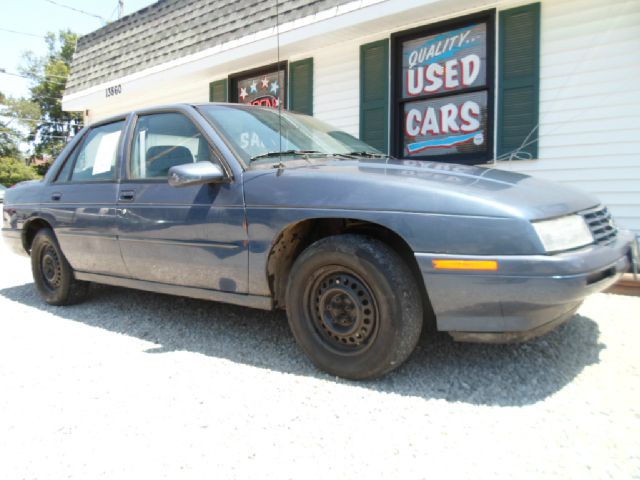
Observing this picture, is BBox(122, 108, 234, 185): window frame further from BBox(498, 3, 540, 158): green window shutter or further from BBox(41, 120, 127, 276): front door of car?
BBox(498, 3, 540, 158): green window shutter

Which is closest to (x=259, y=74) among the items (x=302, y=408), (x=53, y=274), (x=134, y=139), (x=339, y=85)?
(x=339, y=85)

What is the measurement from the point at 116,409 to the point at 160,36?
833 cm

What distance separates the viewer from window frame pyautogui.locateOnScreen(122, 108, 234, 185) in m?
2.90

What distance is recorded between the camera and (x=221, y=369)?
107 inches

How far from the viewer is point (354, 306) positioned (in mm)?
2447

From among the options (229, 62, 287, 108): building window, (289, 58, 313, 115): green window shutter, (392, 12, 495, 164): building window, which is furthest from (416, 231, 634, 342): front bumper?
(229, 62, 287, 108): building window

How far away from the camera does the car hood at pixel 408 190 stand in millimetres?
2209

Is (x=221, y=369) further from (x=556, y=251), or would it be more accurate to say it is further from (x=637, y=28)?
(x=637, y=28)

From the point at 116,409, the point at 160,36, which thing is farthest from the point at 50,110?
the point at 116,409

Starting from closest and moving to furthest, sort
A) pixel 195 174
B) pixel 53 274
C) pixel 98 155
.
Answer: pixel 195 174 → pixel 98 155 → pixel 53 274

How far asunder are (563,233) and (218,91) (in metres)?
7.40

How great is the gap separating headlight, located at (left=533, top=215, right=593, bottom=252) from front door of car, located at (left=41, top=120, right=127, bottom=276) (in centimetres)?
274

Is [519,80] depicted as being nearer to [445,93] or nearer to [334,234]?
[445,93]

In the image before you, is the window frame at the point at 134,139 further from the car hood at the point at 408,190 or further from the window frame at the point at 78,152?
the car hood at the point at 408,190
